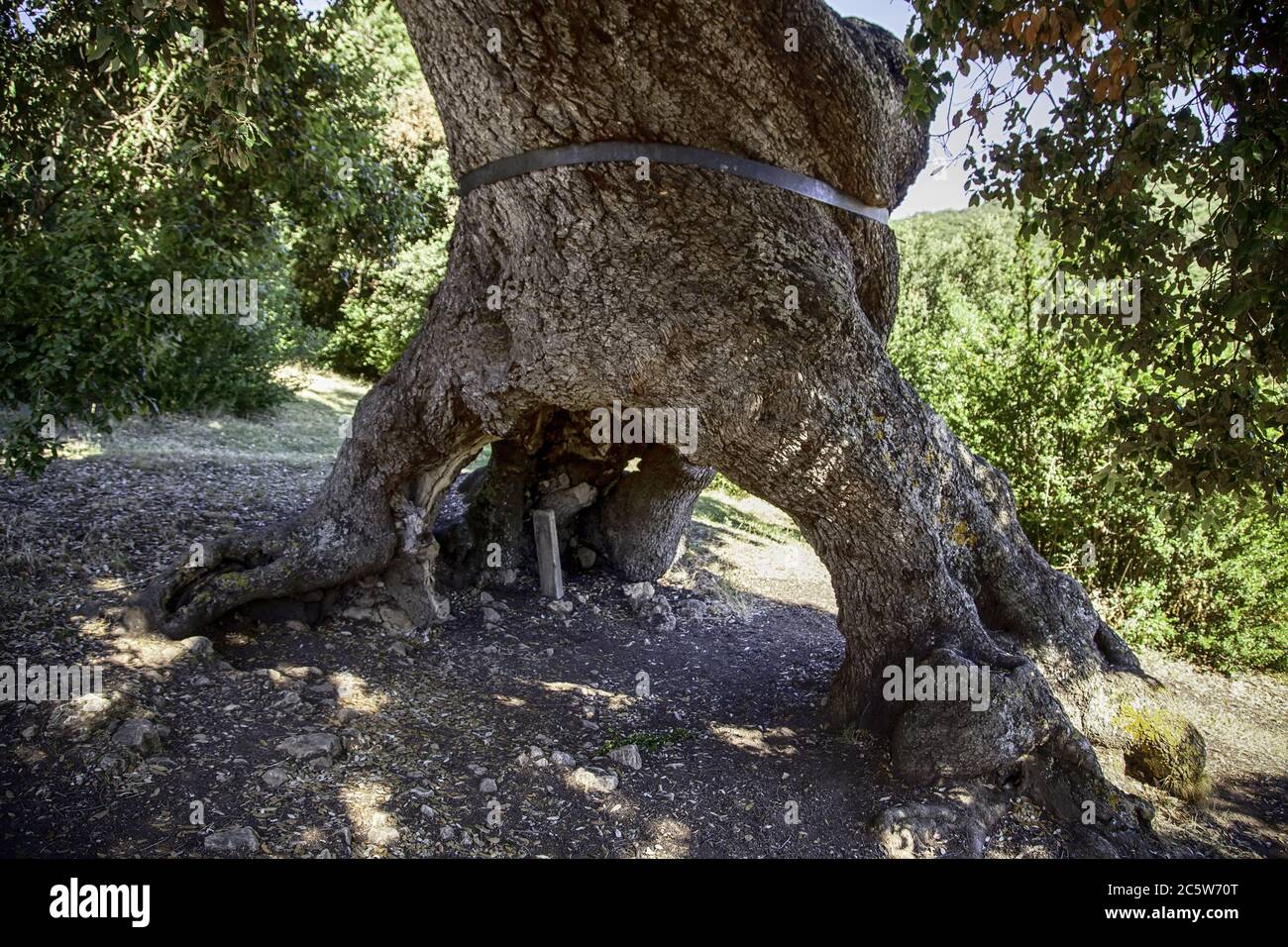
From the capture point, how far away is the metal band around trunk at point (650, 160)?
14.1 ft

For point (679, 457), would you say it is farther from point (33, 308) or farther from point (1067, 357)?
point (33, 308)

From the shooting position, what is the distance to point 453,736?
457cm

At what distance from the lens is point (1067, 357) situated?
311 inches

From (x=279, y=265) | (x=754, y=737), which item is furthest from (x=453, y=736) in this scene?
(x=279, y=265)

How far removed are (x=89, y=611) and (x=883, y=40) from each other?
5825mm

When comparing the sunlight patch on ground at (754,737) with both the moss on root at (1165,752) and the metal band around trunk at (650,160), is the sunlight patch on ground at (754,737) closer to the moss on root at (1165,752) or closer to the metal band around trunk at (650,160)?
the moss on root at (1165,752)

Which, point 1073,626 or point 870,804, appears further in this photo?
point 1073,626

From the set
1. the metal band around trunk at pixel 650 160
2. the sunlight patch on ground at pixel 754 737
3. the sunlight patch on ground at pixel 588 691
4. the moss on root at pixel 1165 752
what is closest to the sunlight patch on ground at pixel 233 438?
the sunlight patch on ground at pixel 588 691

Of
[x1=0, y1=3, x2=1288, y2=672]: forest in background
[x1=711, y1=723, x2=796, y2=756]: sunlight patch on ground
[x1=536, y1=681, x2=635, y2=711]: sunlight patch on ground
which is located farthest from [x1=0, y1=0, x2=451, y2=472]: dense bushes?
[x1=711, y1=723, x2=796, y2=756]: sunlight patch on ground

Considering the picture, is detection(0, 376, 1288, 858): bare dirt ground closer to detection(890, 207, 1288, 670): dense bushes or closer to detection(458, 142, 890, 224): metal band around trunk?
detection(890, 207, 1288, 670): dense bushes

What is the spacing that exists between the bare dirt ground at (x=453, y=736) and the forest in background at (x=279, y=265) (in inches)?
43.0

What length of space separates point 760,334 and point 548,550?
3.24 metres

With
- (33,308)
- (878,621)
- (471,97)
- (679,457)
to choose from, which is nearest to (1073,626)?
(878,621)

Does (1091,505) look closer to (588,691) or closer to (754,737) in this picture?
(754,737)
